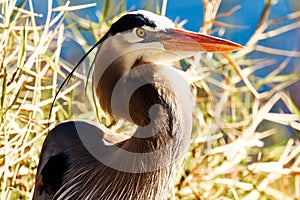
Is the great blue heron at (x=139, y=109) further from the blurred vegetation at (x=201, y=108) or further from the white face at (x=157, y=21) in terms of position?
the blurred vegetation at (x=201, y=108)

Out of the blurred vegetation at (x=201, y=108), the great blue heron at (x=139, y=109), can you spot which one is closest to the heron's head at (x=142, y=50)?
the great blue heron at (x=139, y=109)

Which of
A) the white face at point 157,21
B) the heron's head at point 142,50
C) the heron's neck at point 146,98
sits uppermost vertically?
the white face at point 157,21

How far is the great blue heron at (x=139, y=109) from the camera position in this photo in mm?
1466

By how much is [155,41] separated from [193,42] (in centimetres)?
8

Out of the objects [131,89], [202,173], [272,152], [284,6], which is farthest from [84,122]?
[284,6]

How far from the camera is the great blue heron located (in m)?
1.47

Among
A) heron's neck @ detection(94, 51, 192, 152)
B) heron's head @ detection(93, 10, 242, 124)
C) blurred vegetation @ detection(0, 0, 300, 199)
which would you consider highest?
heron's head @ detection(93, 10, 242, 124)

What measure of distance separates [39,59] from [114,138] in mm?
489

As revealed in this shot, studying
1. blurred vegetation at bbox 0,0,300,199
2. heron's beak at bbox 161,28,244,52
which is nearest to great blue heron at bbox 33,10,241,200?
heron's beak at bbox 161,28,244,52

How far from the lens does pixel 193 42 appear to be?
57.9 inches

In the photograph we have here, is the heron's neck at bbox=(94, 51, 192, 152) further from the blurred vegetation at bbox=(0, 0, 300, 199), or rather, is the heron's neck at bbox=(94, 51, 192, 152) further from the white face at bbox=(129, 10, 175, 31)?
the blurred vegetation at bbox=(0, 0, 300, 199)

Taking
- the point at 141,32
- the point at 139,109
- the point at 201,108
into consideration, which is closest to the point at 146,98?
the point at 139,109

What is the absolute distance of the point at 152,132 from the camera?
1.47 m

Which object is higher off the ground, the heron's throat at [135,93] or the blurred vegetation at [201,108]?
the heron's throat at [135,93]
